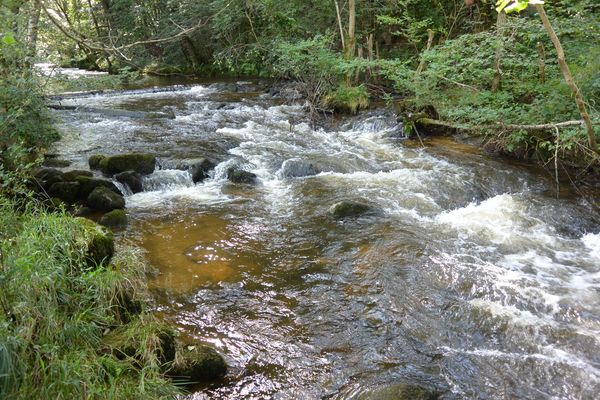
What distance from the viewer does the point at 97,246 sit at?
4719 mm

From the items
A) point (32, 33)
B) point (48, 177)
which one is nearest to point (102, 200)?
point (48, 177)

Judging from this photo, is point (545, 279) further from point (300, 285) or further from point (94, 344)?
point (94, 344)

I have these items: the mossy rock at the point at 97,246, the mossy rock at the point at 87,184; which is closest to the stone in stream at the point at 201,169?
the mossy rock at the point at 87,184

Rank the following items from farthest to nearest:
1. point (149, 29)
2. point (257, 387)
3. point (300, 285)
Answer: point (149, 29) < point (300, 285) < point (257, 387)

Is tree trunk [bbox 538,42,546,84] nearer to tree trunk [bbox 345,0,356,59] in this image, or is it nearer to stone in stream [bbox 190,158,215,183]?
tree trunk [bbox 345,0,356,59]

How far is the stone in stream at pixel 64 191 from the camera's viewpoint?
7.41 meters

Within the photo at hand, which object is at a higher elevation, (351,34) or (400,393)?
(351,34)

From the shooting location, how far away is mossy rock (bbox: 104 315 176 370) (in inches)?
137

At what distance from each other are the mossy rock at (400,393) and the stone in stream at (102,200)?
17.9 ft

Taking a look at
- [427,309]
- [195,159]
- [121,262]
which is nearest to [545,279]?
[427,309]

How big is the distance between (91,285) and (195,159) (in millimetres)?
5819

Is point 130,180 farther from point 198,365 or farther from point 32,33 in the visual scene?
point 198,365

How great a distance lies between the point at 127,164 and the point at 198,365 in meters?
6.06

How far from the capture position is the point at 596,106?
7.66 m
